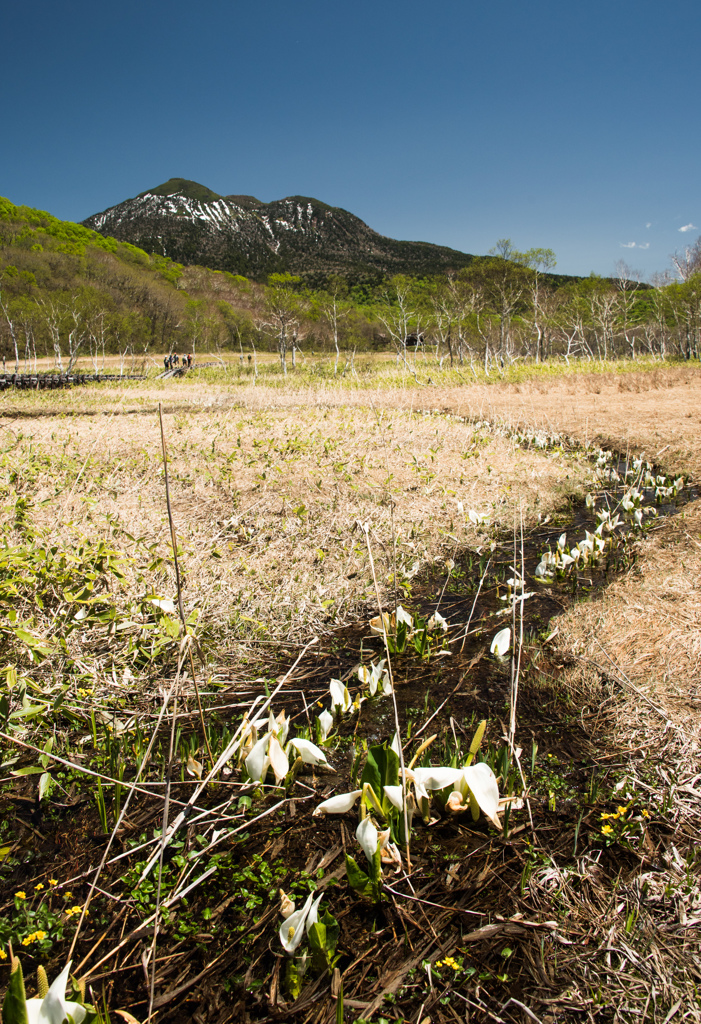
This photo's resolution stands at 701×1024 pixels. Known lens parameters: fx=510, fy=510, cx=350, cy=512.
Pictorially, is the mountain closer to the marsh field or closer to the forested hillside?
the forested hillside

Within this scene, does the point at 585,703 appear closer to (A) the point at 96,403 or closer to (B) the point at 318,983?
(B) the point at 318,983

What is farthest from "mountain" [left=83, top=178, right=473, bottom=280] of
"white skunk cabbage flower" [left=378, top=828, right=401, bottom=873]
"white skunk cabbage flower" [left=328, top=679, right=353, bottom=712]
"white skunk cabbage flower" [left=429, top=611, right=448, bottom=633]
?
"white skunk cabbage flower" [left=378, top=828, right=401, bottom=873]

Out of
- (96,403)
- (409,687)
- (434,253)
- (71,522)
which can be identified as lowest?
(409,687)

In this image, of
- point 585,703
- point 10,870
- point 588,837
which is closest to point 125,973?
point 10,870

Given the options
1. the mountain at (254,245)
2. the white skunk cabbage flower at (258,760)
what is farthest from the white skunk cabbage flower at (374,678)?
the mountain at (254,245)

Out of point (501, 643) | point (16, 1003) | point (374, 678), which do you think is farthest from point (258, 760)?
point (501, 643)

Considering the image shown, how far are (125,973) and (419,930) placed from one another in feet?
2.46

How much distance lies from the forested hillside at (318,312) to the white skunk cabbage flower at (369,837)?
27.4 meters

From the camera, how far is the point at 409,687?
2568 mm

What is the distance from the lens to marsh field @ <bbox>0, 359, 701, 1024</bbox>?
1247 millimetres

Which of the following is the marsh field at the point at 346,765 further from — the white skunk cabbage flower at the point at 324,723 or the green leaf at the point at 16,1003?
the green leaf at the point at 16,1003

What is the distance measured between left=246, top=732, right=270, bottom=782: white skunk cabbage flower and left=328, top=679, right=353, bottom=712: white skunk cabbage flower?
17.0 inches

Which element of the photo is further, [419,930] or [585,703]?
[585,703]

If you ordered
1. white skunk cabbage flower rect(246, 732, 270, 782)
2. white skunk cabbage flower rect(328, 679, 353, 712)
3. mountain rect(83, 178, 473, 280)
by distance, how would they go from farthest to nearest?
mountain rect(83, 178, 473, 280), white skunk cabbage flower rect(328, 679, 353, 712), white skunk cabbage flower rect(246, 732, 270, 782)
